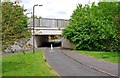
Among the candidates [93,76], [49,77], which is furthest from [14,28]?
[93,76]

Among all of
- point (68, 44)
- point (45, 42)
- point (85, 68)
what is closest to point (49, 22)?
point (68, 44)

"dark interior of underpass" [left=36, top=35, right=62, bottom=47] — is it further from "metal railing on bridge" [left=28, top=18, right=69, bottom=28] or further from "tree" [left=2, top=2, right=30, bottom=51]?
"tree" [left=2, top=2, right=30, bottom=51]

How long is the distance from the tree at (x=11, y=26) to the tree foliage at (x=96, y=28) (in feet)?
70.7

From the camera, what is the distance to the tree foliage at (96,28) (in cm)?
4188

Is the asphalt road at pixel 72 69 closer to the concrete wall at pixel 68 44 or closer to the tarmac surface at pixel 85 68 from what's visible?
the tarmac surface at pixel 85 68

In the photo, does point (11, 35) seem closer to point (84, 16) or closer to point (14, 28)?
point (14, 28)

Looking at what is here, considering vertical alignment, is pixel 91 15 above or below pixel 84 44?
above

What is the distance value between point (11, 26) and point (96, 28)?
1042 inches

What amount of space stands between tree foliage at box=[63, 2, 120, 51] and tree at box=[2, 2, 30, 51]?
21.5 metres

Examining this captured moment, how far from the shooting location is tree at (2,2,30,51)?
734 inches

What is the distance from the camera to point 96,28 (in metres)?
44.2

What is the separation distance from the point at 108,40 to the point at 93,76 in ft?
91.2

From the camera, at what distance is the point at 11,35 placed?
Answer: 1945cm

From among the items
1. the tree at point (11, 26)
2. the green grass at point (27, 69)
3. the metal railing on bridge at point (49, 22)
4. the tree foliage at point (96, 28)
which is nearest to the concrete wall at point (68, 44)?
the tree foliage at point (96, 28)
